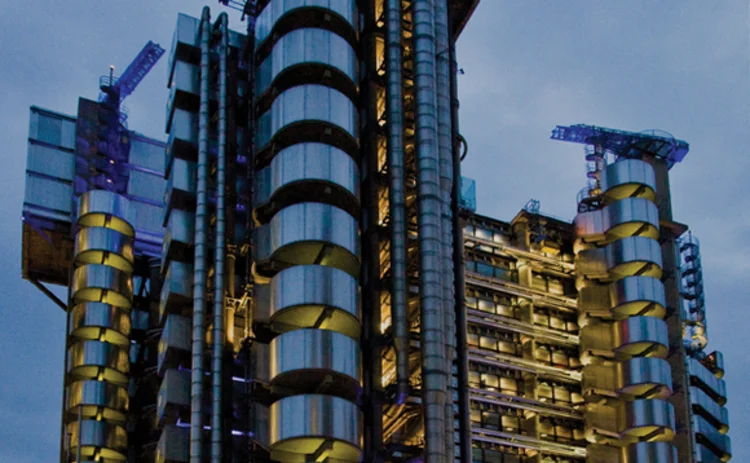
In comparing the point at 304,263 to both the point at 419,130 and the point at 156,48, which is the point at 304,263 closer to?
the point at 419,130

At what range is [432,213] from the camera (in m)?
70.9

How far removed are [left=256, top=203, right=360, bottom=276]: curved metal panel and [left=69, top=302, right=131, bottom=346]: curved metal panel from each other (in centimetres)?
1954

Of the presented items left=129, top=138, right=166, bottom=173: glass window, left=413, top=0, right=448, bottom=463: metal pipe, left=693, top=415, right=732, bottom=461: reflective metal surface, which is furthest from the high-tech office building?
left=129, top=138, right=166, bottom=173: glass window

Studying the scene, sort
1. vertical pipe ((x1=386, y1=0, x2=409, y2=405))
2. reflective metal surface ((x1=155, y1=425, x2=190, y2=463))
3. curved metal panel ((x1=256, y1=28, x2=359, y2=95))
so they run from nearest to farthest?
1. vertical pipe ((x1=386, y1=0, x2=409, y2=405))
2. reflective metal surface ((x1=155, y1=425, x2=190, y2=463))
3. curved metal panel ((x1=256, y1=28, x2=359, y2=95))

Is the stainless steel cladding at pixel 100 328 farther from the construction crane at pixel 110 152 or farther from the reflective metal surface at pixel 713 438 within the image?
the reflective metal surface at pixel 713 438

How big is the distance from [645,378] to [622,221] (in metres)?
10.6

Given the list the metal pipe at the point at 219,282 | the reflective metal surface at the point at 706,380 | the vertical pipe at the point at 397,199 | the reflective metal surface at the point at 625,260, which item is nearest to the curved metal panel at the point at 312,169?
the vertical pipe at the point at 397,199

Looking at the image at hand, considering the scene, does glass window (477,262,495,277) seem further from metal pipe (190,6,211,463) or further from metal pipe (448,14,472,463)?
metal pipe (190,6,211,463)

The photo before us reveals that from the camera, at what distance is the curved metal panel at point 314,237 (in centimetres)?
6881

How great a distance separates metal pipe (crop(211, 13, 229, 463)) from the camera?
68500 mm

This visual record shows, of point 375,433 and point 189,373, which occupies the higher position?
point 189,373

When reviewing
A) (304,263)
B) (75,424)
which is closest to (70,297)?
(75,424)

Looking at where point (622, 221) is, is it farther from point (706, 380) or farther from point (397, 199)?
point (397, 199)

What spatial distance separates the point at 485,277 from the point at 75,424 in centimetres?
2778
